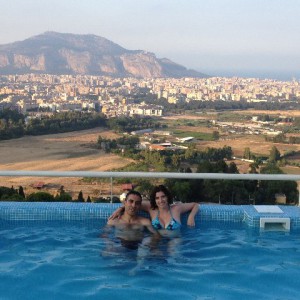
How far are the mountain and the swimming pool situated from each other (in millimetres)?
105025

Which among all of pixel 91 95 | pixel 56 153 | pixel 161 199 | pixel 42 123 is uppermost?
pixel 91 95

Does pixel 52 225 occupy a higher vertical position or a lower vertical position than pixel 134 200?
lower

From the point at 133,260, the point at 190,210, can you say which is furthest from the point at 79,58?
the point at 133,260

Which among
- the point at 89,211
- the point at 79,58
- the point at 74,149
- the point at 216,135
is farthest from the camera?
the point at 79,58

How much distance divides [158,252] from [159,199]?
1.67ft

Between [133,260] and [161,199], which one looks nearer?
[133,260]

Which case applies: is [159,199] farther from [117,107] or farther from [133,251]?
[117,107]

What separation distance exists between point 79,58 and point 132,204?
116856 mm

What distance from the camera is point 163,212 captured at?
430 cm

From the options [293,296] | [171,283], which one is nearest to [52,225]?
[171,283]

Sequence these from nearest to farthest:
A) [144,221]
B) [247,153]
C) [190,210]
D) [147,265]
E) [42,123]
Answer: [147,265] < [144,221] < [190,210] < [247,153] < [42,123]

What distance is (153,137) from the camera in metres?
45.5

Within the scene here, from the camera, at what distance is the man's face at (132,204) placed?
4.09 m

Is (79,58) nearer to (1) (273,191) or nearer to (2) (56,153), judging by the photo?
(2) (56,153)
